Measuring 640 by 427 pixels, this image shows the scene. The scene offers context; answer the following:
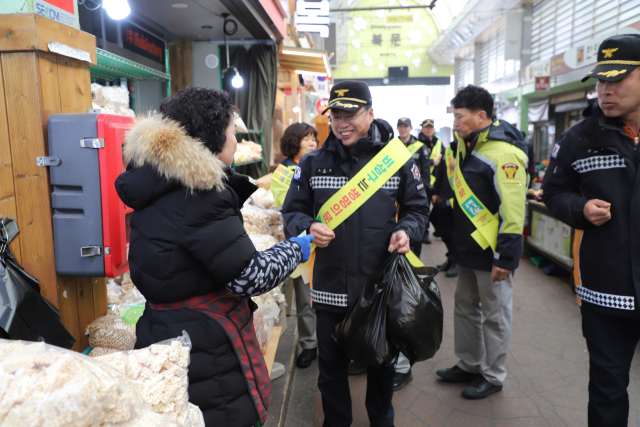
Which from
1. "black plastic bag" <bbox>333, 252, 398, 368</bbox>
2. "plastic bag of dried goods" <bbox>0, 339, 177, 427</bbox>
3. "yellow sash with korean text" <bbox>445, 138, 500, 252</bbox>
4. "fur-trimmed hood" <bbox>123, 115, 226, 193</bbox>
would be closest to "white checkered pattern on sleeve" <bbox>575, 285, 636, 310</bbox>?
"yellow sash with korean text" <bbox>445, 138, 500, 252</bbox>

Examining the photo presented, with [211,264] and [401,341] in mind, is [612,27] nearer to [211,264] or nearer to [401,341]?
[401,341]

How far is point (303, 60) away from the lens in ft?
30.6

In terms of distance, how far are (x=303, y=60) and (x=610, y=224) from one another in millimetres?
8102

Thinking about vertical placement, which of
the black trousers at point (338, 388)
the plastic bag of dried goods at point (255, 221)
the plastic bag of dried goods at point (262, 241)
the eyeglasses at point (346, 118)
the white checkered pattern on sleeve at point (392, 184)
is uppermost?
the eyeglasses at point (346, 118)

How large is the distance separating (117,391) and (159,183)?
0.75 meters

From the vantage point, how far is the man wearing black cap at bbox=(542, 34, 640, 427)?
2037mm

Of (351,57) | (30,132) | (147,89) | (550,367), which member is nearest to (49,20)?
(30,132)

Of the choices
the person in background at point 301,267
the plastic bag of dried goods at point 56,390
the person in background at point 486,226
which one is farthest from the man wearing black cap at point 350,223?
the plastic bag of dried goods at point 56,390

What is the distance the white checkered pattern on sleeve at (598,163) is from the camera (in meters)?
2.08

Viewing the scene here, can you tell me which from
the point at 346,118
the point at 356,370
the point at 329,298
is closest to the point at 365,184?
the point at 346,118

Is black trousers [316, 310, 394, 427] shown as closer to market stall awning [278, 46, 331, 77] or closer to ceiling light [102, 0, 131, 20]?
ceiling light [102, 0, 131, 20]

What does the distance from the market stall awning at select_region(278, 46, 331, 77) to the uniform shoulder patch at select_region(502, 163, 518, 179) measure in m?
6.16

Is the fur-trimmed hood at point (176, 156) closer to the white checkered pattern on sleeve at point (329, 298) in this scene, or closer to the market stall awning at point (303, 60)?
the white checkered pattern on sleeve at point (329, 298)

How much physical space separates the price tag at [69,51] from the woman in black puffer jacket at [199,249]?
2.08 ft
